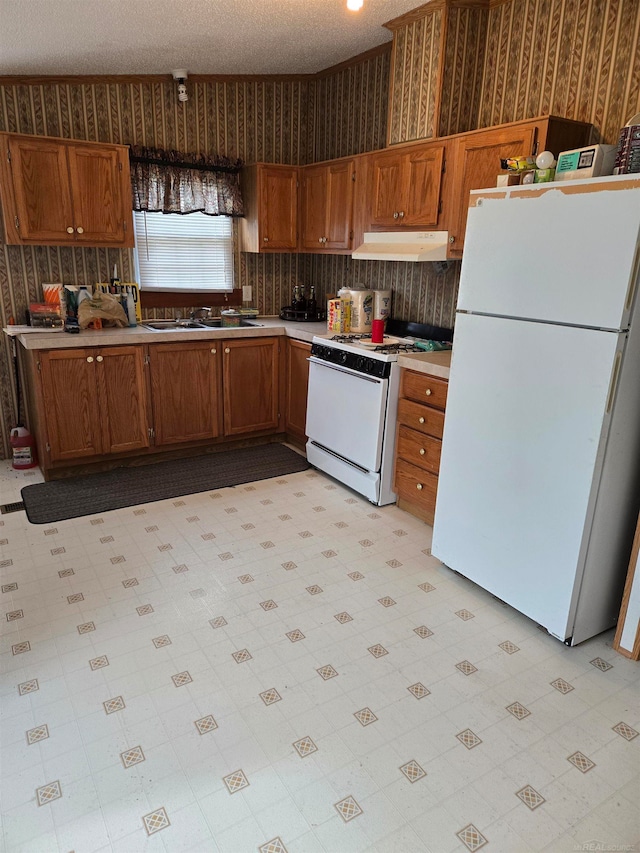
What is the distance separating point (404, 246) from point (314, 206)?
120cm

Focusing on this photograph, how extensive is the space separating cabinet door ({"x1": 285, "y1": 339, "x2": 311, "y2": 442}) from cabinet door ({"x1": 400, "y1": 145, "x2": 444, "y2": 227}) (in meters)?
1.16

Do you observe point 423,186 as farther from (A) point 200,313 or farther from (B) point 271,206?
(A) point 200,313

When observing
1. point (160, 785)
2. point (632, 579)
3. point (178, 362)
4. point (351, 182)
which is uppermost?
point (351, 182)

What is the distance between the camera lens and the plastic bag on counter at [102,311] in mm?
3977

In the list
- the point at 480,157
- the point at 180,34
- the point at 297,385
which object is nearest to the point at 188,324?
the point at 297,385

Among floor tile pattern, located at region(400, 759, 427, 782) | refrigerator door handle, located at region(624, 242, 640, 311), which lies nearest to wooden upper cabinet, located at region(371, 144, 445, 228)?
refrigerator door handle, located at region(624, 242, 640, 311)

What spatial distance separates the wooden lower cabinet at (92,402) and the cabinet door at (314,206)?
5.23ft

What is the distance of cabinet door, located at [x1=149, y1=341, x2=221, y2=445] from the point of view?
4.00m

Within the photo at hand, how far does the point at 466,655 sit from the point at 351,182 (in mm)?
3101

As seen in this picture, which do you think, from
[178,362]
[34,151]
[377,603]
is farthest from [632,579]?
[34,151]

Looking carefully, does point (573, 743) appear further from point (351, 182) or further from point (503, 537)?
point (351, 182)

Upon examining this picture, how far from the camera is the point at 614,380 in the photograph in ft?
6.64

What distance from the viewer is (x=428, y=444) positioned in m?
3.22

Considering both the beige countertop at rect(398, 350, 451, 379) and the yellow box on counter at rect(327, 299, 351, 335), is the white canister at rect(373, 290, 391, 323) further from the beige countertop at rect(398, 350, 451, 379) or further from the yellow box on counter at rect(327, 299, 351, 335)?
the beige countertop at rect(398, 350, 451, 379)
